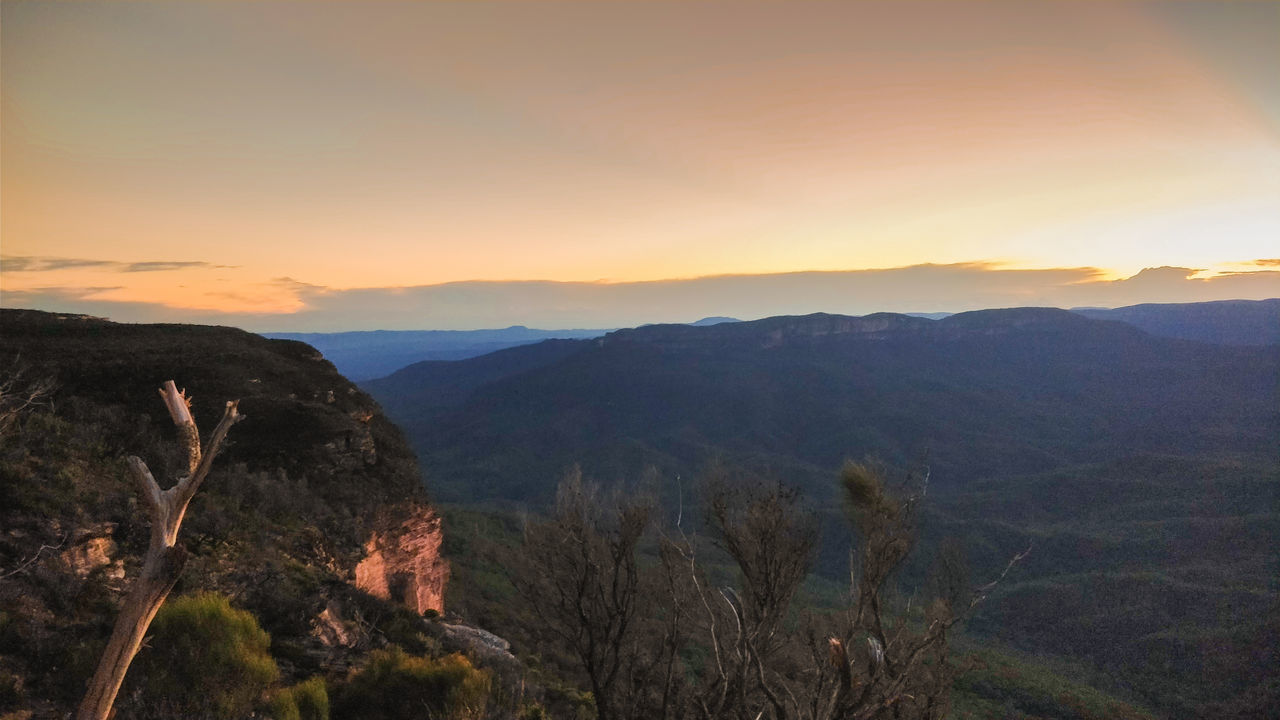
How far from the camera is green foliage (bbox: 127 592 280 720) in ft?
19.1

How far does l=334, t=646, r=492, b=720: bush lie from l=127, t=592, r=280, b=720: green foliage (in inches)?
57.1

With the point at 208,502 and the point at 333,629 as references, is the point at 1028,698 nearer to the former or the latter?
the point at 333,629

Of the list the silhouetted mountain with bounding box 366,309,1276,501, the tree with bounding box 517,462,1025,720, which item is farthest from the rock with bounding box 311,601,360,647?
the silhouetted mountain with bounding box 366,309,1276,501

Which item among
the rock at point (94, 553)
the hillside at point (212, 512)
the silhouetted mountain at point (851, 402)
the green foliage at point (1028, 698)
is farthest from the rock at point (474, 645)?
the silhouetted mountain at point (851, 402)

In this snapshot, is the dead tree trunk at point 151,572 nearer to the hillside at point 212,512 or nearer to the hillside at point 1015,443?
the hillside at point 212,512

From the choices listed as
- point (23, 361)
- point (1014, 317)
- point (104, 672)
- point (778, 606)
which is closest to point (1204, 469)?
point (778, 606)

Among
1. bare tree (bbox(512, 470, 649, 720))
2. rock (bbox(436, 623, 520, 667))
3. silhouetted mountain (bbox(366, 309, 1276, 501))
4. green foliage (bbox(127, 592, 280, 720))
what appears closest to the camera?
green foliage (bbox(127, 592, 280, 720))

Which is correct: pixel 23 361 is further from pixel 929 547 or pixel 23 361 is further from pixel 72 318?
pixel 929 547

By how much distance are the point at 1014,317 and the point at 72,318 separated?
729 ft

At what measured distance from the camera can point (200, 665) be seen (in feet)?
20.7

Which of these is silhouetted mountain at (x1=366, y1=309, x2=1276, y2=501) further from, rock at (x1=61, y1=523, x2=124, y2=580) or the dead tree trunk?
the dead tree trunk

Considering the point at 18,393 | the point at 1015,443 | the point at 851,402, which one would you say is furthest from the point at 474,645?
the point at 851,402

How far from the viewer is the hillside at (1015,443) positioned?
46781 millimetres

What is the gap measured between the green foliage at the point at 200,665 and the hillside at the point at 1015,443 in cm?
896
